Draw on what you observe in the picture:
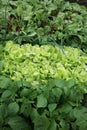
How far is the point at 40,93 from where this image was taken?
111 inches

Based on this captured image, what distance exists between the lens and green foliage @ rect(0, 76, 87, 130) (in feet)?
8.73

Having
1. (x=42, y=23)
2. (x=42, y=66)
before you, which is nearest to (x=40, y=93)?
(x=42, y=66)

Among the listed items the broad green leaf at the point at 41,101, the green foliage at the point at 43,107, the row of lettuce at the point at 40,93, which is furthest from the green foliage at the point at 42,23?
the broad green leaf at the point at 41,101

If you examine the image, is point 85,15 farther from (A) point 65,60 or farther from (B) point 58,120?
(B) point 58,120

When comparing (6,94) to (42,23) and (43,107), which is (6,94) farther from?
(42,23)

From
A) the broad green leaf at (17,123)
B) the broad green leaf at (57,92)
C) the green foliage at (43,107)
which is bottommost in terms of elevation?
the broad green leaf at (17,123)

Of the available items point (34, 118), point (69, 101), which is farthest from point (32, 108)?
point (69, 101)

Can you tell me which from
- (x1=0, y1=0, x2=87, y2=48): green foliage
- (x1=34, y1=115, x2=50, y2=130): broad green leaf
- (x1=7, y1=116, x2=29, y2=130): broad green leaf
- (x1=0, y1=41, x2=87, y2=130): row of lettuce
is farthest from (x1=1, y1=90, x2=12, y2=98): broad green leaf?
(x1=0, y1=0, x2=87, y2=48): green foliage

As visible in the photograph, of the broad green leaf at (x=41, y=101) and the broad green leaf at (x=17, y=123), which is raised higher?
the broad green leaf at (x=41, y=101)

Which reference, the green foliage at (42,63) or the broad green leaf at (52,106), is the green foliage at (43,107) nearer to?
the broad green leaf at (52,106)

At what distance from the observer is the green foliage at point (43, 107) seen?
2.66 metres

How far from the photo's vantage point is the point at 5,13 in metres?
4.05

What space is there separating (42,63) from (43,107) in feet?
2.00

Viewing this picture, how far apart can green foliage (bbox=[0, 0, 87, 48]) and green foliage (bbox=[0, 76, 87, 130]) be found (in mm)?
978
